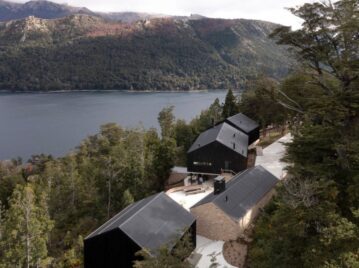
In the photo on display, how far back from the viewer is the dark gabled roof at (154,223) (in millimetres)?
18641

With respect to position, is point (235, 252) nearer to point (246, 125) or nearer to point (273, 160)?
point (273, 160)

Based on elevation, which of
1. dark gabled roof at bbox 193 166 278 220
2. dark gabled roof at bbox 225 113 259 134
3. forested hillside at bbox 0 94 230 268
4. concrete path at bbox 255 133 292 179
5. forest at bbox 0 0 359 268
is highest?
forest at bbox 0 0 359 268

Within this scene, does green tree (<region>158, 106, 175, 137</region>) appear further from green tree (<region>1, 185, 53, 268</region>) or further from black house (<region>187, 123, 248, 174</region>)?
green tree (<region>1, 185, 53, 268</region>)

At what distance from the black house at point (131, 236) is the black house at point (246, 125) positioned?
73.2ft

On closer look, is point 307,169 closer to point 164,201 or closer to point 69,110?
point 164,201

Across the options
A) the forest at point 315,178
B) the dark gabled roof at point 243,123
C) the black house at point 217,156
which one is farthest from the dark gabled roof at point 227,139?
the forest at point 315,178

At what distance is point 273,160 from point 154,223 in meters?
18.2

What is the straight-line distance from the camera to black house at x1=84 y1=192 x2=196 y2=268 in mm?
18578

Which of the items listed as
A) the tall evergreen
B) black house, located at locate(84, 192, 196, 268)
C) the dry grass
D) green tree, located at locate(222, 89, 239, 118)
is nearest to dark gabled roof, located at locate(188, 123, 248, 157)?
green tree, located at locate(222, 89, 239, 118)

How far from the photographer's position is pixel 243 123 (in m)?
43.5

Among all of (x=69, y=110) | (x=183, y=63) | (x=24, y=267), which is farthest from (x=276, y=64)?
(x=24, y=267)

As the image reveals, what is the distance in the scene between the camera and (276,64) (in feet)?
626

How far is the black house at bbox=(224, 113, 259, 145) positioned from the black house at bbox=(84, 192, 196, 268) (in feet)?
73.2

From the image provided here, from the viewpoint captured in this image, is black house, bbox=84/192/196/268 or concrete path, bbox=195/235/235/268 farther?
concrete path, bbox=195/235/235/268
